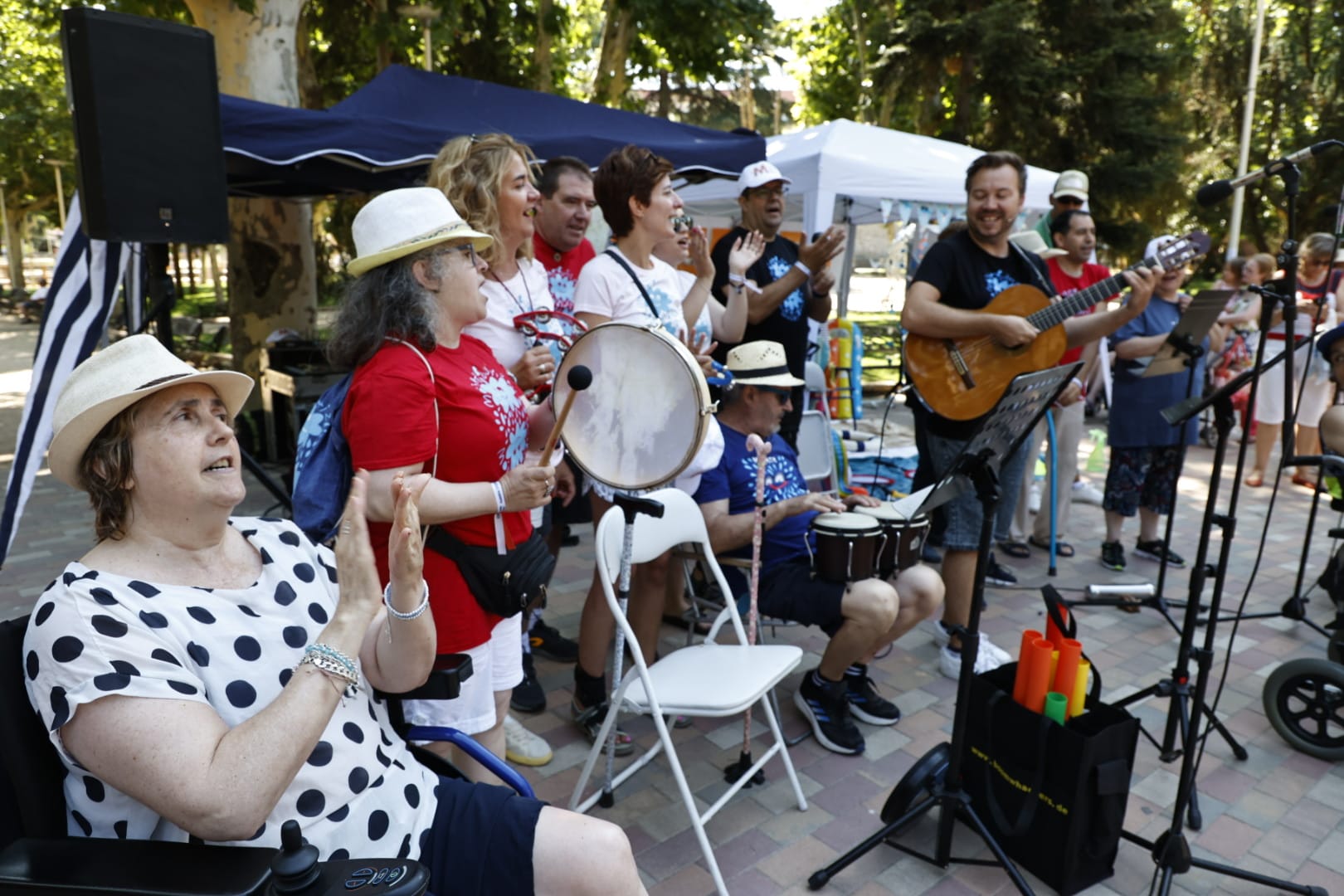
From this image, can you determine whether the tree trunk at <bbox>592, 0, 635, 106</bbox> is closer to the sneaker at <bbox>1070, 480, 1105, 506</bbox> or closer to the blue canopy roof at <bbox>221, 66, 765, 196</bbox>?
the blue canopy roof at <bbox>221, 66, 765, 196</bbox>

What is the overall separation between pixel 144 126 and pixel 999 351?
12.0 feet

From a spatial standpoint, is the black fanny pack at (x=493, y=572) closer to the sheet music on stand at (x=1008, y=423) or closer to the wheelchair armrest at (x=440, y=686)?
the wheelchair armrest at (x=440, y=686)

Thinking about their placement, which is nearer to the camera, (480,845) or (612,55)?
(480,845)

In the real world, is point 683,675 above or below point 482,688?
below

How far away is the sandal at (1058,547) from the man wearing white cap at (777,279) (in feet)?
6.10

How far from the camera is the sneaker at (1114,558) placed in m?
5.03

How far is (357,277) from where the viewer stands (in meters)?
2.12

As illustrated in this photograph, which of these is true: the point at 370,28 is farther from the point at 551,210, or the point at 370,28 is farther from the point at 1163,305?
the point at 1163,305

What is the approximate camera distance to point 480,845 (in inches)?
64.5

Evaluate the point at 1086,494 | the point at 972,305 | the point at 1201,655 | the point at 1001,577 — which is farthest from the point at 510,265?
the point at 1086,494

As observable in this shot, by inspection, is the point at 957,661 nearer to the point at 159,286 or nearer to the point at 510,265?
the point at 510,265

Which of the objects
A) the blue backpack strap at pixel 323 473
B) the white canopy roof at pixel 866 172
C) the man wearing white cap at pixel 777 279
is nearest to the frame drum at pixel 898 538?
the man wearing white cap at pixel 777 279

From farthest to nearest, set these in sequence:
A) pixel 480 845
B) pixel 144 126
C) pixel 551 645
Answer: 1. pixel 551 645
2. pixel 144 126
3. pixel 480 845

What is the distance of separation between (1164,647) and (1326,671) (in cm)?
101
